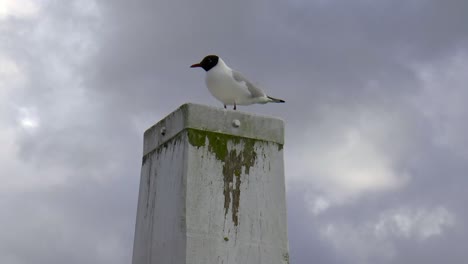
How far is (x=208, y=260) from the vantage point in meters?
8.05

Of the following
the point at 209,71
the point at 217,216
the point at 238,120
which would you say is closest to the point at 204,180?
the point at 217,216

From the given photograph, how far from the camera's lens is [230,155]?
28.7 feet

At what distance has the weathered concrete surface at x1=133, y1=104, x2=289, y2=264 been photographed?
8.20m

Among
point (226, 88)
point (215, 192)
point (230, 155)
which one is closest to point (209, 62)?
point (226, 88)

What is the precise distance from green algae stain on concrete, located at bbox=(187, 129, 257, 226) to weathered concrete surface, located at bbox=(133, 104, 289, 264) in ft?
0.04

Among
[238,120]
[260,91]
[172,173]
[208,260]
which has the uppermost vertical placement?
[260,91]

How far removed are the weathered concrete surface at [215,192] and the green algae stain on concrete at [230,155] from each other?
0.04 ft

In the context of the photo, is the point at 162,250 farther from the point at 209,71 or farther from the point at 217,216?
the point at 209,71

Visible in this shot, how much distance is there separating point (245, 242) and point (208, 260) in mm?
566

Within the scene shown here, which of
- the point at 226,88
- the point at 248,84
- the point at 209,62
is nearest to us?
the point at 226,88

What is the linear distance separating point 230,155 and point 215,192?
56 cm

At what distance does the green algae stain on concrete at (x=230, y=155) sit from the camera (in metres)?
8.51

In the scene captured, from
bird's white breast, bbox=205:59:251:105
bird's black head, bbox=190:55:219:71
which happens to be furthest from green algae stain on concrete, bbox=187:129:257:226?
bird's black head, bbox=190:55:219:71

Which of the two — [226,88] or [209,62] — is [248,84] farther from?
[209,62]
